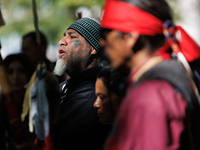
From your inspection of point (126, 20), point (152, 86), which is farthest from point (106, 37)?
point (152, 86)

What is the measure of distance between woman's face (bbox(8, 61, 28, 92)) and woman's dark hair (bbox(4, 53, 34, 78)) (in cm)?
3

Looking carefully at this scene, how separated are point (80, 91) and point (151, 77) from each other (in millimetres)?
1277

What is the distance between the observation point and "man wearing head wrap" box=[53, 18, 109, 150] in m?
2.05

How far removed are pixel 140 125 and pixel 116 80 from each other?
799 mm

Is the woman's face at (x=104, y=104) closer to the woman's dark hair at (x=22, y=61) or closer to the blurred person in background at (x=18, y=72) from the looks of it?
the blurred person in background at (x=18, y=72)

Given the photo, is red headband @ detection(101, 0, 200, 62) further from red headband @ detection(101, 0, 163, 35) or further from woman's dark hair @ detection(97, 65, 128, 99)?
woman's dark hair @ detection(97, 65, 128, 99)

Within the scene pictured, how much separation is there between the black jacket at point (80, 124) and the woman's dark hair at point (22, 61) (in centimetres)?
48

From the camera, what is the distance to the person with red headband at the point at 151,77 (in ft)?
3.25

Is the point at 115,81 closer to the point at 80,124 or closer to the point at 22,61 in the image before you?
the point at 80,124

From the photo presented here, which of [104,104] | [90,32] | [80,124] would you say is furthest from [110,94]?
[90,32]

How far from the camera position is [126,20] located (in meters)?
1.15

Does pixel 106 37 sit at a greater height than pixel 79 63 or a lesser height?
greater

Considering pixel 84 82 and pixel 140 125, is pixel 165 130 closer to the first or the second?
pixel 140 125

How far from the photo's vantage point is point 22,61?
2.57 metres
